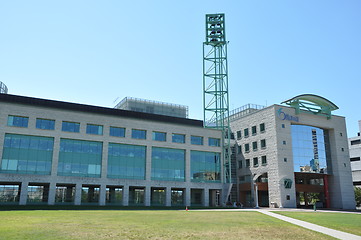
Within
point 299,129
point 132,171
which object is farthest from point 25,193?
point 299,129

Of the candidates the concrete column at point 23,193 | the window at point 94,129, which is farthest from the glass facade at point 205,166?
the concrete column at point 23,193

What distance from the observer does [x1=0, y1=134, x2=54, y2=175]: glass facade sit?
170 feet

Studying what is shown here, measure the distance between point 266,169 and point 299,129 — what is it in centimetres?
1055

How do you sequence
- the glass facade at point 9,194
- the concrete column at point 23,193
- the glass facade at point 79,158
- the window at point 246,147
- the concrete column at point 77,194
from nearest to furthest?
the concrete column at point 23,193 < the glass facade at point 9,194 < the concrete column at point 77,194 < the glass facade at point 79,158 < the window at point 246,147

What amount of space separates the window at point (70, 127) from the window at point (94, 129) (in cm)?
165

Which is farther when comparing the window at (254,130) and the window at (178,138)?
the window at (254,130)

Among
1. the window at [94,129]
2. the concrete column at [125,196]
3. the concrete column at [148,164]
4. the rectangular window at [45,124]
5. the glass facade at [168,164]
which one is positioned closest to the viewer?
the rectangular window at [45,124]

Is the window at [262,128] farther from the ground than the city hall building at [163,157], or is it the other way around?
the window at [262,128]

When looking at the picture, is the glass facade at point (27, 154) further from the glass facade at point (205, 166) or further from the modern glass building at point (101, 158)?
the glass facade at point (205, 166)

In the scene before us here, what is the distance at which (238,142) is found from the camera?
75938 millimetres

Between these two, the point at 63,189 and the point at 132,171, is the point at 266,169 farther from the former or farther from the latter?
the point at 63,189

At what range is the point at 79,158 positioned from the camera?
56.5 meters

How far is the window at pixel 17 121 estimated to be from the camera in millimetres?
53259

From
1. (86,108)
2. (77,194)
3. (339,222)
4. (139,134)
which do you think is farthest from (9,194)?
(339,222)
